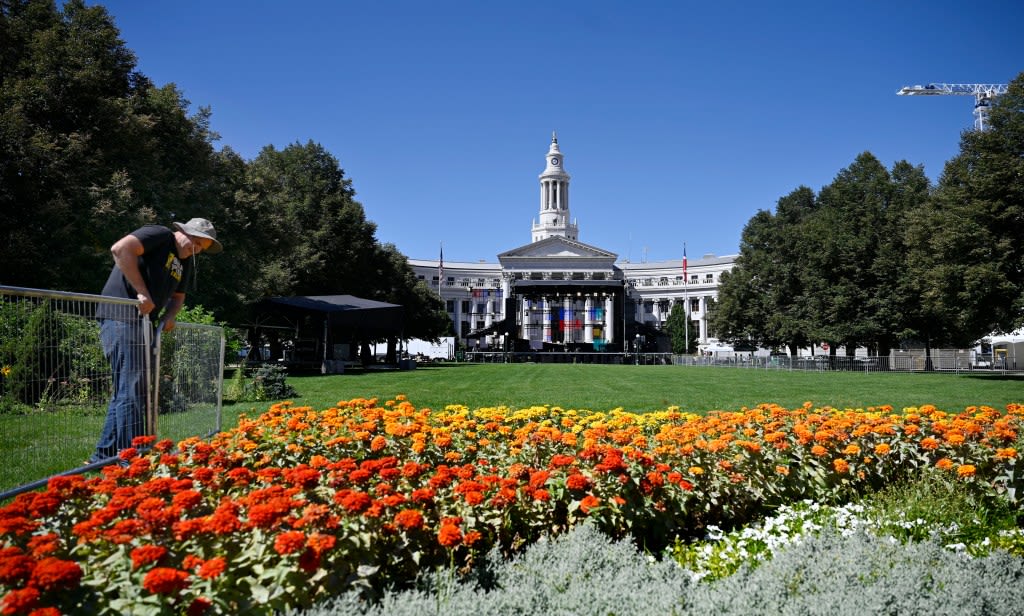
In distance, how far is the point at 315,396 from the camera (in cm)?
1470

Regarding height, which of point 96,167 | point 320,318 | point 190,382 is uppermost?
point 96,167

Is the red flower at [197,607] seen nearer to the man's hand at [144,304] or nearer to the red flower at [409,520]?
the red flower at [409,520]

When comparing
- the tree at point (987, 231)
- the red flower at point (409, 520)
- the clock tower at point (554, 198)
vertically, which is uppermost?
the clock tower at point (554, 198)

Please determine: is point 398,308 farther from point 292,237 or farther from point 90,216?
point 90,216

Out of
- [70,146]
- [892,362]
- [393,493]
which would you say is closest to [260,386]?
[70,146]

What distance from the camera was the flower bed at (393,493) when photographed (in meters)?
2.59

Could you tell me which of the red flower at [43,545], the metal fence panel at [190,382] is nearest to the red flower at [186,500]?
the red flower at [43,545]

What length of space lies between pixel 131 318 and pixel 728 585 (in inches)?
193

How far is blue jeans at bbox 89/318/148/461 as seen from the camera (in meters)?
5.31

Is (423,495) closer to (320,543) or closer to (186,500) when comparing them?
(320,543)

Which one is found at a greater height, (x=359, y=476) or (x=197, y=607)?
(x=359, y=476)

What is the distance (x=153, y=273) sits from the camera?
551 centimetres

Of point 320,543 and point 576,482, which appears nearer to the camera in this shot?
point 320,543

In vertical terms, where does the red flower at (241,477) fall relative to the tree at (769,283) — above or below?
below
